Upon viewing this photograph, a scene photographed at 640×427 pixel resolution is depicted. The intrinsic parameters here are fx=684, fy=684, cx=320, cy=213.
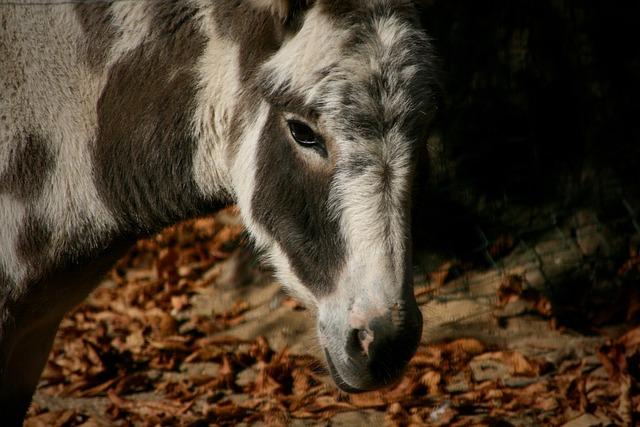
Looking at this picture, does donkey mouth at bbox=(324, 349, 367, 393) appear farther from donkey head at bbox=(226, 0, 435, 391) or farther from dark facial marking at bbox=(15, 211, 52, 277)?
dark facial marking at bbox=(15, 211, 52, 277)

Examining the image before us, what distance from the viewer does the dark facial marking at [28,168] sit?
84.9 inches

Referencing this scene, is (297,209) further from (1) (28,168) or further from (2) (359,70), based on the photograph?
(1) (28,168)

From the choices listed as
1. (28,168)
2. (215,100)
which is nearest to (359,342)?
(215,100)

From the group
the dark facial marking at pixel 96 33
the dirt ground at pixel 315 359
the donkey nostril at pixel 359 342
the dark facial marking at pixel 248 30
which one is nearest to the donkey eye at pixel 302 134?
the dark facial marking at pixel 248 30

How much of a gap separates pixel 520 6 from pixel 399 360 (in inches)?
108

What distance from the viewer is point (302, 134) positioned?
186 centimetres

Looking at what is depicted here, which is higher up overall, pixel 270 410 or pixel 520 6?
pixel 520 6

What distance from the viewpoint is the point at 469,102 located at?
4012 millimetres

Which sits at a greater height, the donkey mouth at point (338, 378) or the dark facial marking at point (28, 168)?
the dark facial marking at point (28, 168)

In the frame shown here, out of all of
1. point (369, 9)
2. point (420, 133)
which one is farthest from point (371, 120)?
point (369, 9)

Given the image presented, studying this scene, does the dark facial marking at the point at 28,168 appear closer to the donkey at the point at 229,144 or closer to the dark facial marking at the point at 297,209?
the donkey at the point at 229,144

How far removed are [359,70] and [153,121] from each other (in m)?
0.72

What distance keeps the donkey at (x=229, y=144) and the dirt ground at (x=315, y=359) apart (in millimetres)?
1051

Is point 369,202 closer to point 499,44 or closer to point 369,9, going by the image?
point 369,9
